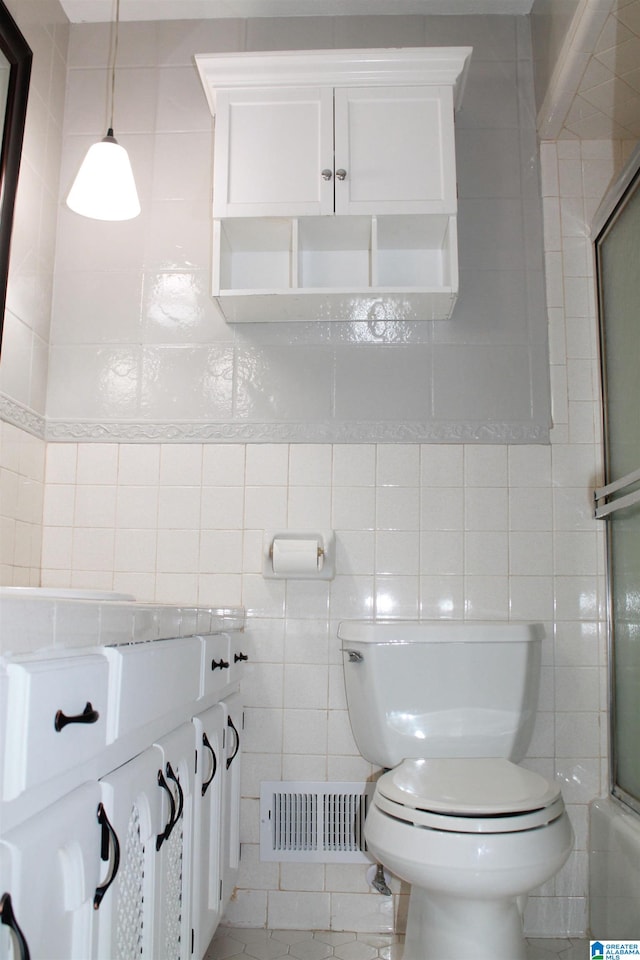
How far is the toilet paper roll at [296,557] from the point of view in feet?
6.57

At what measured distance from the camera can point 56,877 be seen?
71 cm

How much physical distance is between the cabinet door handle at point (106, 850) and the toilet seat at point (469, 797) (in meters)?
0.74

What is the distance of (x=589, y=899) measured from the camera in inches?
76.7

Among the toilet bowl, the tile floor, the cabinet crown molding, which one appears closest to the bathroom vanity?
the toilet bowl

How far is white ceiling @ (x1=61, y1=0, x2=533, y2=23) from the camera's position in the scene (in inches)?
91.6

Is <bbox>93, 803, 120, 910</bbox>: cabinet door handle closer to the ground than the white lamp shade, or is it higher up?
closer to the ground

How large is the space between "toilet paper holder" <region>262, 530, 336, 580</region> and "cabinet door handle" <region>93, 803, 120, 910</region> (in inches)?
47.0

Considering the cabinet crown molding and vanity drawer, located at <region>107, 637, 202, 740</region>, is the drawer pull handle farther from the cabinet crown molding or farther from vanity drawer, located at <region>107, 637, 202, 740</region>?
the cabinet crown molding

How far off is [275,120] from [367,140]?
250 mm

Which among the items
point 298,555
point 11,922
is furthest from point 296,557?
point 11,922

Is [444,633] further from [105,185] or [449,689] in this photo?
[105,185]

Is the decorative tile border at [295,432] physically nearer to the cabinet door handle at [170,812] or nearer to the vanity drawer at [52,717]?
the cabinet door handle at [170,812]

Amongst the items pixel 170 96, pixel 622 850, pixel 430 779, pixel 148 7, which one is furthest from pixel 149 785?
pixel 148 7

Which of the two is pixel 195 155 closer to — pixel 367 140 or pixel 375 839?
pixel 367 140
